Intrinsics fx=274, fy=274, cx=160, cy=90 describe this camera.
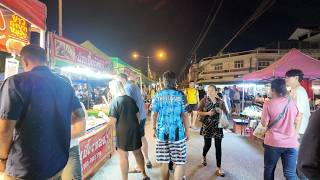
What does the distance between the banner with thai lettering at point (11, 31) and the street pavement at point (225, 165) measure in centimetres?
314

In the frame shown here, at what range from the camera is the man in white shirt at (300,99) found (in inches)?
170

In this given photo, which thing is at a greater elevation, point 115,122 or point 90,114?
point 115,122

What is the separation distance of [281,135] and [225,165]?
9.06 feet

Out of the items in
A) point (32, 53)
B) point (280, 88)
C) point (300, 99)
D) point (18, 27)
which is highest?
point (18, 27)

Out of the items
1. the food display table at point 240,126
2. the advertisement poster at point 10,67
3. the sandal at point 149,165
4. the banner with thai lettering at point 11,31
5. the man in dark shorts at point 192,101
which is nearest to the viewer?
the advertisement poster at point 10,67

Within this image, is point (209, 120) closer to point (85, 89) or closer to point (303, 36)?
point (85, 89)

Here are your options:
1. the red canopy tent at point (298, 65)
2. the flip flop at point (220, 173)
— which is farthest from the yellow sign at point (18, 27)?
the red canopy tent at point (298, 65)

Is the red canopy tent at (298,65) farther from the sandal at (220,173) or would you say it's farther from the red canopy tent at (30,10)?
the red canopy tent at (30,10)

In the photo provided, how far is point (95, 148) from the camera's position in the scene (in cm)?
593

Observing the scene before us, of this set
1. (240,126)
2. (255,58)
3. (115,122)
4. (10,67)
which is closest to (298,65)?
(240,126)

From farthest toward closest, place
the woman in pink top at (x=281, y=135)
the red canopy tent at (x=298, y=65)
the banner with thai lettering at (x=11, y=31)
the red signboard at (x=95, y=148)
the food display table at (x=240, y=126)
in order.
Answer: the food display table at (x=240, y=126) → the red canopy tent at (x=298, y=65) → the red signboard at (x=95, y=148) → the woman in pink top at (x=281, y=135) → the banner with thai lettering at (x=11, y=31)

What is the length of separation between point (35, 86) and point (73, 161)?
4.85ft

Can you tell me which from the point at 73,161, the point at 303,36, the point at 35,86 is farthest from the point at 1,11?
the point at 303,36

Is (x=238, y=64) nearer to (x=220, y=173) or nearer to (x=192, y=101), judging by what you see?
(x=192, y=101)
